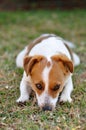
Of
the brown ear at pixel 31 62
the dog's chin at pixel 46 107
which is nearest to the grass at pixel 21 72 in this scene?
the dog's chin at pixel 46 107

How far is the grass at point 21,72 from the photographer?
14.8 ft

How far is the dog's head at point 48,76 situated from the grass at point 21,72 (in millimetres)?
182

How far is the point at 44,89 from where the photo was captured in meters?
4.63

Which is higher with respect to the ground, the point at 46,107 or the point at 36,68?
the point at 36,68

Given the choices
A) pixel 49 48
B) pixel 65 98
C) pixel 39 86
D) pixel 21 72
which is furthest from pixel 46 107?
pixel 21 72

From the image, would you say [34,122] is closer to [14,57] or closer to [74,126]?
[74,126]

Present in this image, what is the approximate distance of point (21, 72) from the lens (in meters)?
6.26

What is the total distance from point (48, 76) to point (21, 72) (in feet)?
5.60

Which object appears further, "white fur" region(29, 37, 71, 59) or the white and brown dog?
"white fur" region(29, 37, 71, 59)

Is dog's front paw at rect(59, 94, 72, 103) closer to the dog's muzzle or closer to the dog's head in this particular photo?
the dog's head

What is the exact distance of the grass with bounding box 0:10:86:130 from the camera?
177 inches

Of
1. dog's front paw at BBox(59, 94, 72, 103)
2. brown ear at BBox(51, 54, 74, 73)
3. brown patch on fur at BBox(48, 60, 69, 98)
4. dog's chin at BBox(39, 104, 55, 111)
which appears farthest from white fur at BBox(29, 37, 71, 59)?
dog's chin at BBox(39, 104, 55, 111)

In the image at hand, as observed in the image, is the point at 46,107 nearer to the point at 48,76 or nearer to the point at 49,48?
the point at 48,76

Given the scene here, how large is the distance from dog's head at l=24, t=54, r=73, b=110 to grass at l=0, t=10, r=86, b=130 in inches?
7.2
